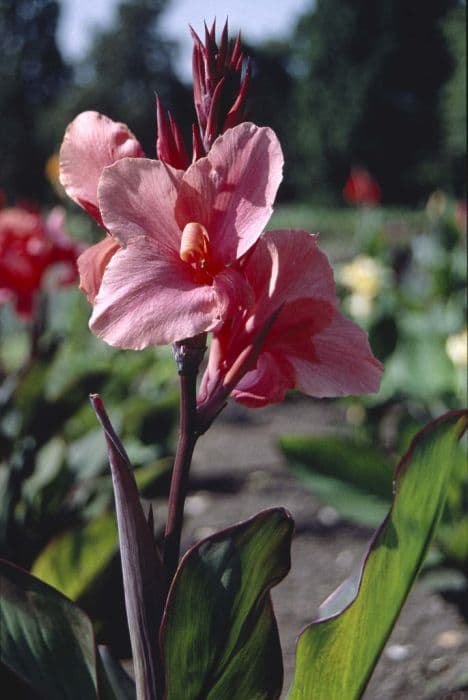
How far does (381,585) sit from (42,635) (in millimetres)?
389

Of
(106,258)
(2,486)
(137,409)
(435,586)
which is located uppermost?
(106,258)

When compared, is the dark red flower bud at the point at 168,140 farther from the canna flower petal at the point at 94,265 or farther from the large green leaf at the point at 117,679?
the large green leaf at the point at 117,679

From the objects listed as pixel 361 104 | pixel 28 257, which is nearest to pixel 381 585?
pixel 28 257

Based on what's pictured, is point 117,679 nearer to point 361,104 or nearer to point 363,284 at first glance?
point 363,284

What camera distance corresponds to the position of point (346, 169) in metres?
24.1

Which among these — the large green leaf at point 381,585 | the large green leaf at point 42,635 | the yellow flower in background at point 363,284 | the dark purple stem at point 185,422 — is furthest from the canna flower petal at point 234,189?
the yellow flower in background at point 363,284

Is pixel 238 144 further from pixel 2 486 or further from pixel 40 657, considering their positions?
pixel 2 486

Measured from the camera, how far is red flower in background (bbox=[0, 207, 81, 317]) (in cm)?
253

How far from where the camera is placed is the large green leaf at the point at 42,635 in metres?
0.92

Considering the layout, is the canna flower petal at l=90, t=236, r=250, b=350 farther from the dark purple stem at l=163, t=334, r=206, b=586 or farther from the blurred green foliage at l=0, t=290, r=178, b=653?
the blurred green foliage at l=0, t=290, r=178, b=653

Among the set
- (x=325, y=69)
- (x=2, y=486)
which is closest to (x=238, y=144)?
(x=2, y=486)

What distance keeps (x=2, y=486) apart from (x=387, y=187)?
22.2 meters

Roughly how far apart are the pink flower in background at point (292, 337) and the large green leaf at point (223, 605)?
0.47 ft

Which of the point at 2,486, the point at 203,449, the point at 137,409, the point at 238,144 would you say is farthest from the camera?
the point at 203,449
